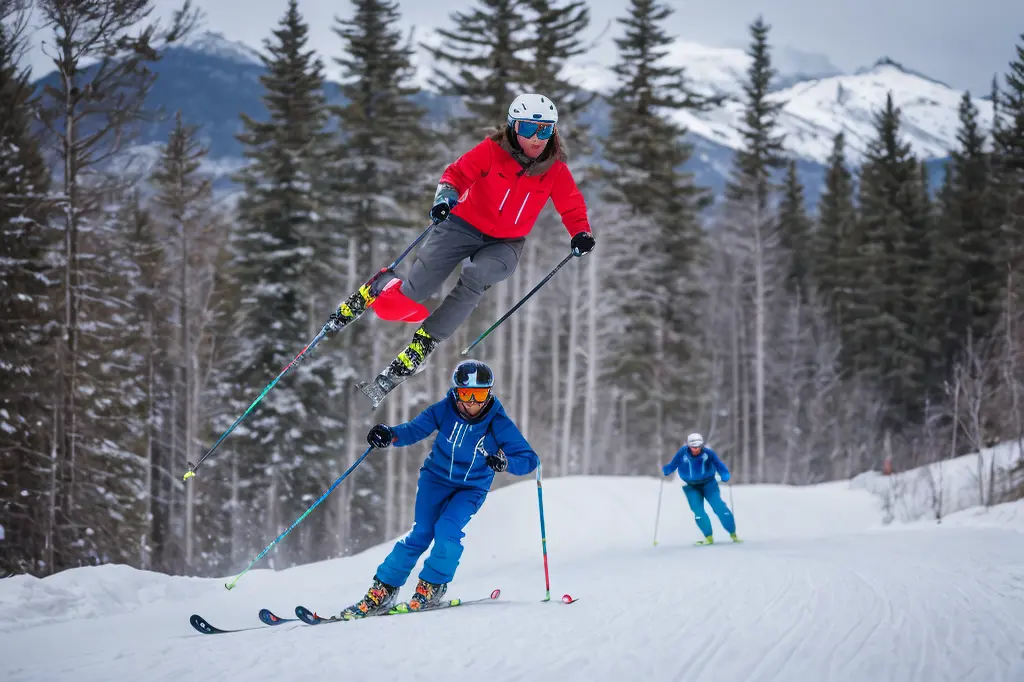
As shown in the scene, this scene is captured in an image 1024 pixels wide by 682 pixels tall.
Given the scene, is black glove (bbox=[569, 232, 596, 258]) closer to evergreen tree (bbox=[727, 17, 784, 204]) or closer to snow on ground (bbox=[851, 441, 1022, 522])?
snow on ground (bbox=[851, 441, 1022, 522])

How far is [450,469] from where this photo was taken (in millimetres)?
6355

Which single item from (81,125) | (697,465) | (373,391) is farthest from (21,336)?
(697,465)

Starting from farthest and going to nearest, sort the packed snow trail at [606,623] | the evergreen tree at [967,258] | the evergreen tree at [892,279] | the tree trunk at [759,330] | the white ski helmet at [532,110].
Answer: the evergreen tree at [892,279], the evergreen tree at [967,258], the tree trunk at [759,330], the white ski helmet at [532,110], the packed snow trail at [606,623]

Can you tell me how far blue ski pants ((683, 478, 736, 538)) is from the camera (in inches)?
452

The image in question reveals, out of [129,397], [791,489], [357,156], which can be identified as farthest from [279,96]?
[791,489]

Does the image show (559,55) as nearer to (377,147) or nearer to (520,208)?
(377,147)

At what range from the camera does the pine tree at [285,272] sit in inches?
853

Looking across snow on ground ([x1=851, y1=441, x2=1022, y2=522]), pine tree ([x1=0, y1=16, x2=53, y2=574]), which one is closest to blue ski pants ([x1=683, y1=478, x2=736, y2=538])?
snow on ground ([x1=851, y1=441, x2=1022, y2=522])

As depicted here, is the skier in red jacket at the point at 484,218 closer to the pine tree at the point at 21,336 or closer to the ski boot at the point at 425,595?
the ski boot at the point at 425,595

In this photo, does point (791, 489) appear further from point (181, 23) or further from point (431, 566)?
point (181, 23)

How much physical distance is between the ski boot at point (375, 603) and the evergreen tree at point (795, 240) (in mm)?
31968

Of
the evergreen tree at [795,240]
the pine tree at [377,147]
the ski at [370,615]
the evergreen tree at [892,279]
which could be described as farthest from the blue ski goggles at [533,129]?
the evergreen tree at [795,240]

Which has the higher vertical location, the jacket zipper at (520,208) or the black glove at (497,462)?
the jacket zipper at (520,208)

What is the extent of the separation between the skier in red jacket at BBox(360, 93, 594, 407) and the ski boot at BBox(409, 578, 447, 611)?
1.51 metres
